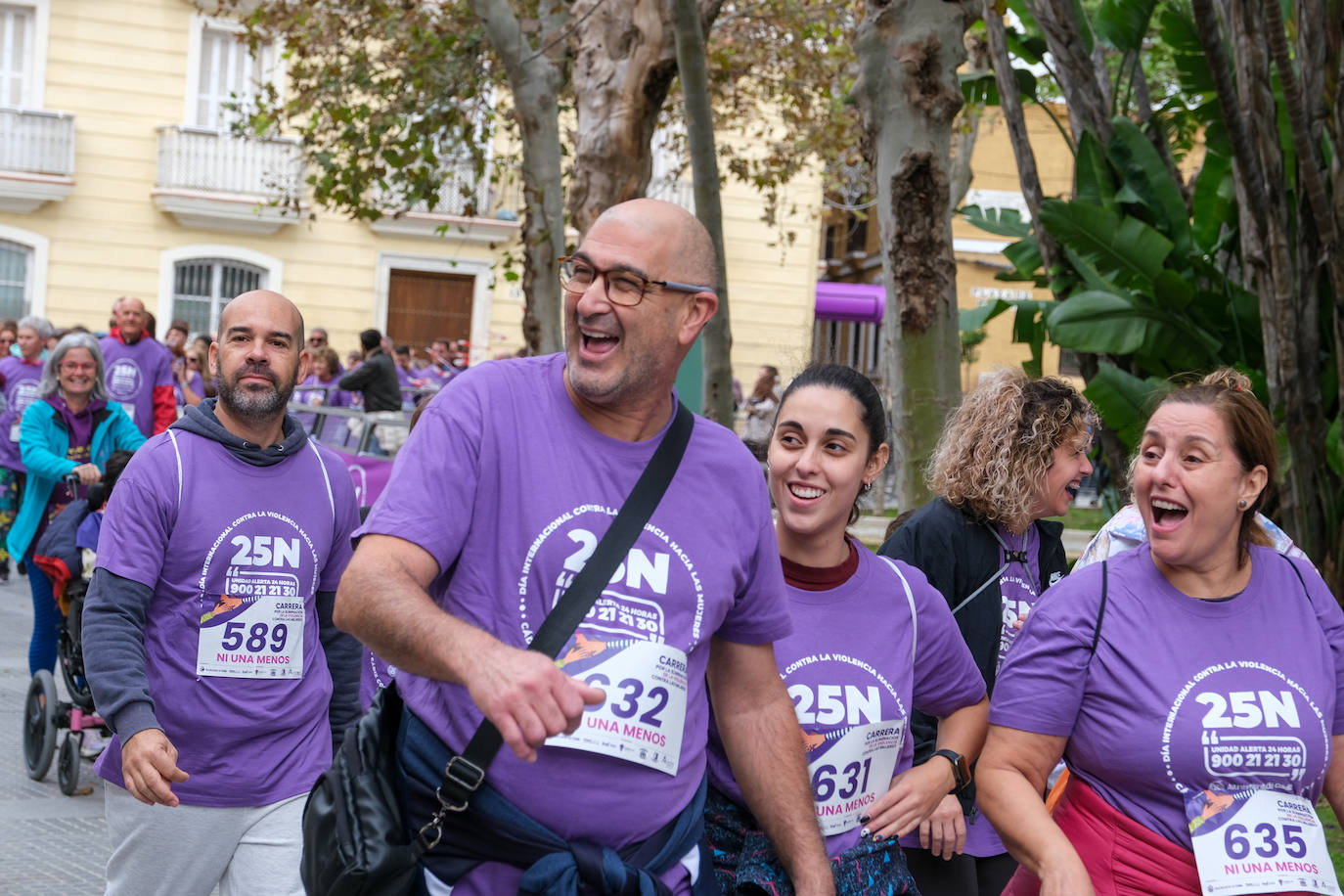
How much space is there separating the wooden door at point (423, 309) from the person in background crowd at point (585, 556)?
2959 cm

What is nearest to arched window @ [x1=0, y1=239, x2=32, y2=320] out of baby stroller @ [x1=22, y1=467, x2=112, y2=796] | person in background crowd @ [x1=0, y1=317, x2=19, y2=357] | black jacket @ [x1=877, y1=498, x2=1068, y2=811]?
person in background crowd @ [x1=0, y1=317, x2=19, y2=357]

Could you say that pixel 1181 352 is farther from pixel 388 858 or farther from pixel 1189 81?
pixel 388 858

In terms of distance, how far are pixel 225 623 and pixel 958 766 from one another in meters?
1.92

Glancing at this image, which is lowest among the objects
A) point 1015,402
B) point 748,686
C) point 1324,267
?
point 748,686

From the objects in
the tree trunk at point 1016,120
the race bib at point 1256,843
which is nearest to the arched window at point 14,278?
the tree trunk at point 1016,120

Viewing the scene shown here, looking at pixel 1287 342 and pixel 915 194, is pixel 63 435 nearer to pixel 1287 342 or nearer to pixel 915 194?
pixel 915 194

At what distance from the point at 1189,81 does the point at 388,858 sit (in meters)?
9.53

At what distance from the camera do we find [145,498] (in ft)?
14.2

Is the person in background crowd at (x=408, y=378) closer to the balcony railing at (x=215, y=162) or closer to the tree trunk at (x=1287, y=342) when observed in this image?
the balcony railing at (x=215, y=162)

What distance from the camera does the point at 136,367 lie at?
43.2ft

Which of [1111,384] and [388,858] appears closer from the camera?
[388,858]

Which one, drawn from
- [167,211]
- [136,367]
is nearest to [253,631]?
[136,367]

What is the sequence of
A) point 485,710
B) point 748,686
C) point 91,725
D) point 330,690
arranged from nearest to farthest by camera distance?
point 485,710 → point 748,686 → point 330,690 → point 91,725

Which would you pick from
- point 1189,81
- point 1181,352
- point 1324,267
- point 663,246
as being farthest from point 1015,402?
point 1189,81
